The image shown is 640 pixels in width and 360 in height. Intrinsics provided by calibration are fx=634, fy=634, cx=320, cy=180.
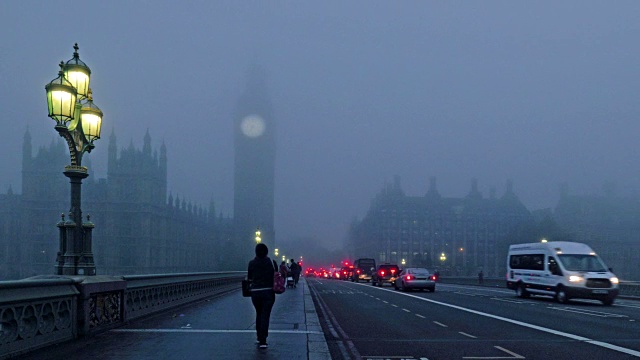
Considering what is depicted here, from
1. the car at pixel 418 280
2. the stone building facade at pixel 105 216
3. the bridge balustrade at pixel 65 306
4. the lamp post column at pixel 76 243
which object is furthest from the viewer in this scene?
the stone building facade at pixel 105 216

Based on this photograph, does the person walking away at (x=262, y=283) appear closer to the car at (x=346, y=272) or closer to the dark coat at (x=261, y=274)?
the dark coat at (x=261, y=274)

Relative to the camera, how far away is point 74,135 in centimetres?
1384

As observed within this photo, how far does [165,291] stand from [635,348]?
12793 mm

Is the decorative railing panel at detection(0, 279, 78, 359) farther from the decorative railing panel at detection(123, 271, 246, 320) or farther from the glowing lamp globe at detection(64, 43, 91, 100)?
the glowing lamp globe at detection(64, 43, 91, 100)

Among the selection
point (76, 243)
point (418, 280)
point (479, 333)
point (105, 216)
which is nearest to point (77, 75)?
point (76, 243)

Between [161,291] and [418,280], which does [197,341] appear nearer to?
[161,291]

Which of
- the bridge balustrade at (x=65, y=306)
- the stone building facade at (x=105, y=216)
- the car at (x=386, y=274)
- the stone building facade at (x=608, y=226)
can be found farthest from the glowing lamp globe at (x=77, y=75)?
the stone building facade at (x=608, y=226)

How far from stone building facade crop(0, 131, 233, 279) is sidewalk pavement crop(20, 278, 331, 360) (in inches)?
3586

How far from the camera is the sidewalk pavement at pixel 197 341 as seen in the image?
31.3ft

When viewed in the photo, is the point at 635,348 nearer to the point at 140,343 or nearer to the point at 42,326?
the point at 140,343

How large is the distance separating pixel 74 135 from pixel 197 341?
5.60 m

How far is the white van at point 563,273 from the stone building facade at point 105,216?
262ft

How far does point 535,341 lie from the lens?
12461mm

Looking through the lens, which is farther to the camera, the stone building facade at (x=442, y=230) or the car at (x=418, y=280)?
the stone building facade at (x=442, y=230)
